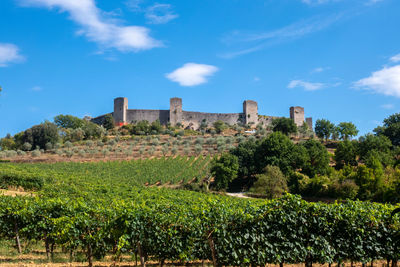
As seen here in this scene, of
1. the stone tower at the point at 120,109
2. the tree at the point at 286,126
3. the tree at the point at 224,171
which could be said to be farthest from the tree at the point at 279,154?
the stone tower at the point at 120,109

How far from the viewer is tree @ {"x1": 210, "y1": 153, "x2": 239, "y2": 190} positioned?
3218 centimetres

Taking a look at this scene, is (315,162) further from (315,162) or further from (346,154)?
(346,154)

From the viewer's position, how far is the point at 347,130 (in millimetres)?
52219

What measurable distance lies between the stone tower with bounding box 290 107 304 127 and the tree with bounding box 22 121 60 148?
43.7 meters

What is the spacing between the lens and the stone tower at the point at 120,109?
61.7 m

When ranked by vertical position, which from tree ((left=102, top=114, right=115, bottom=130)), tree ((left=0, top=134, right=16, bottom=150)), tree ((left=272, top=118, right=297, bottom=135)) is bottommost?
tree ((left=0, top=134, right=16, bottom=150))

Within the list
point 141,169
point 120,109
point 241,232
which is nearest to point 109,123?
point 120,109

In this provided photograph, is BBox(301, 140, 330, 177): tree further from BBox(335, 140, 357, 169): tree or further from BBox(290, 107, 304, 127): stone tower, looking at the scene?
BBox(290, 107, 304, 127): stone tower

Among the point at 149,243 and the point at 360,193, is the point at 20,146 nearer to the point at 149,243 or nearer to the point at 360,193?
the point at 360,193

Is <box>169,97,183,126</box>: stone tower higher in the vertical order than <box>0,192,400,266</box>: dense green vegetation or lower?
higher

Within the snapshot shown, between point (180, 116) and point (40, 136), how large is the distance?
24673 millimetres

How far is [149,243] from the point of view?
8.12 metres

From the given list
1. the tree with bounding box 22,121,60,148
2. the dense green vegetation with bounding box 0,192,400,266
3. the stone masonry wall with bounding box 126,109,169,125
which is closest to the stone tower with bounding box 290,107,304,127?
the stone masonry wall with bounding box 126,109,169,125

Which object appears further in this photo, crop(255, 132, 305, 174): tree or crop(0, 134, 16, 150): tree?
crop(0, 134, 16, 150): tree
